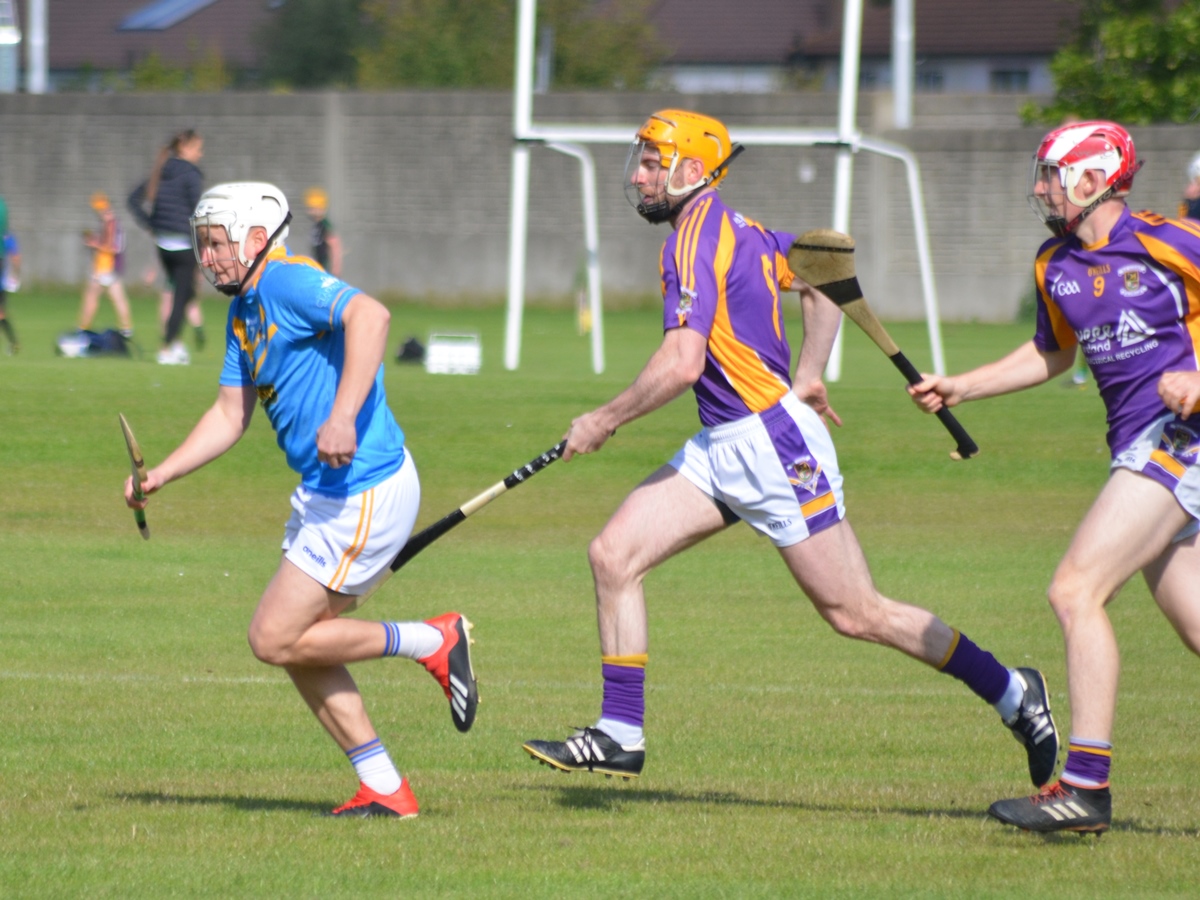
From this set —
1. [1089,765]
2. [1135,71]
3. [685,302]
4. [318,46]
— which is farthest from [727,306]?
[318,46]

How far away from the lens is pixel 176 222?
58.5 feet

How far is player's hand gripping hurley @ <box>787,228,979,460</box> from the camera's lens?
20.0 feet

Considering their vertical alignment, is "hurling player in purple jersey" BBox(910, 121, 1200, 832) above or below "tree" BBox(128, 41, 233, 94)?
below

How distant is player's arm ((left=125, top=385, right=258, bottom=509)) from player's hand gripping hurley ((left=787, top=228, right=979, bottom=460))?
6.09ft

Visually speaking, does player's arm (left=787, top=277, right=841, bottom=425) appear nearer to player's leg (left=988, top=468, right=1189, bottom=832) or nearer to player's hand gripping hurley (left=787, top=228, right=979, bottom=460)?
player's hand gripping hurley (left=787, top=228, right=979, bottom=460)

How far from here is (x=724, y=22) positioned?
68.2 metres

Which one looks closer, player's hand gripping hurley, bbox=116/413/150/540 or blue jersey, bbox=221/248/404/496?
blue jersey, bbox=221/248/404/496

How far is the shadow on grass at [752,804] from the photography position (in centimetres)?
562

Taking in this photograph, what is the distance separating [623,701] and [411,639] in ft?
2.39

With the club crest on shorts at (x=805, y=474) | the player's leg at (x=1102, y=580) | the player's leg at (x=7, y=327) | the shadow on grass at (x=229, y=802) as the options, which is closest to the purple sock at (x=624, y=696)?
the club crest on shorts at (x=805, y=474)

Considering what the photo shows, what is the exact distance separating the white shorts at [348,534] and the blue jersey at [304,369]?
0.04 m

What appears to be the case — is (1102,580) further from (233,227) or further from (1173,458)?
(233,227)

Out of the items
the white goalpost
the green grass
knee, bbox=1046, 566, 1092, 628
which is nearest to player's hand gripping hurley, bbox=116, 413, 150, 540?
the green grass

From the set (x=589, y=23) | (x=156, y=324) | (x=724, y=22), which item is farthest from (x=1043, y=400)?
(x=724, y=22)
